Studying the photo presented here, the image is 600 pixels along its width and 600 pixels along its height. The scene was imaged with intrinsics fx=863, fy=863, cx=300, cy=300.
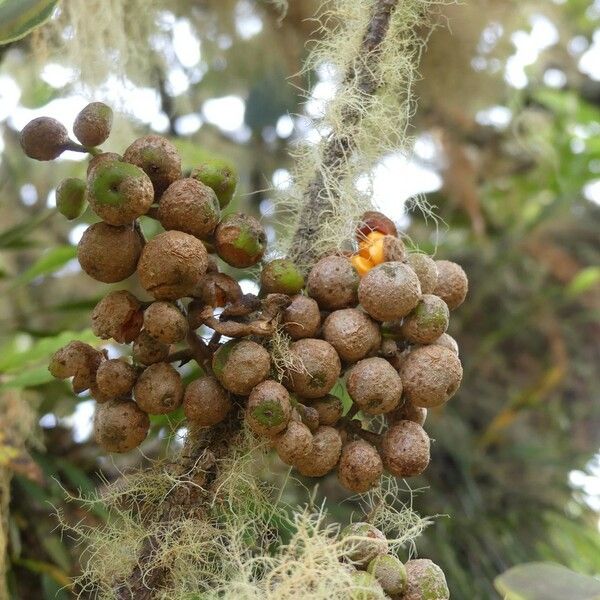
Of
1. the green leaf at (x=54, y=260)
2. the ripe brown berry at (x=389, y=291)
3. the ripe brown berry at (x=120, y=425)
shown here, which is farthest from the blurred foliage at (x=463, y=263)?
the ripe brown berry at (x=389, y=291)

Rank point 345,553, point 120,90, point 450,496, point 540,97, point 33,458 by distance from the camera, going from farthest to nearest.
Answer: point 540,97 → point 450,496 → point 33,458 → point 120,90 → point 345,553

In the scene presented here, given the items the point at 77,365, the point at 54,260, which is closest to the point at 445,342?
the point at 77,365

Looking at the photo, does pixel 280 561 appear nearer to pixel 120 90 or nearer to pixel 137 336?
pixel 137 336

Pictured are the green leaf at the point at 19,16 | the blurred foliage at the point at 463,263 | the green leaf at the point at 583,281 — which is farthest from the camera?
the green leaf at the point at 583,281

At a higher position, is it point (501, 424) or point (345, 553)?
point (345, 553)

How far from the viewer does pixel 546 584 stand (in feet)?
1.67

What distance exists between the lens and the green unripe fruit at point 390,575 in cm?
51

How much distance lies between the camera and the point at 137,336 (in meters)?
0.55

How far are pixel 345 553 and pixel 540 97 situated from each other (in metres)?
1.53

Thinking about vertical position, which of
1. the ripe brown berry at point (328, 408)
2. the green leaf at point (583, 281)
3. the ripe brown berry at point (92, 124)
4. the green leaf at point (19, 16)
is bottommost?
the green leaf at point (583, 281)

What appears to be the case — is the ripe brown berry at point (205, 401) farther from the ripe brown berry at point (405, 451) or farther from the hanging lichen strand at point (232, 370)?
the ripe brown berry at point (405, 451)

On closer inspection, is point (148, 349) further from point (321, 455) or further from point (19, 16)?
point (19, 16)

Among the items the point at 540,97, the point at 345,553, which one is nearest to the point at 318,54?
the point at 345,553

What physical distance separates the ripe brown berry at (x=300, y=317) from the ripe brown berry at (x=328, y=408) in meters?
0.04
